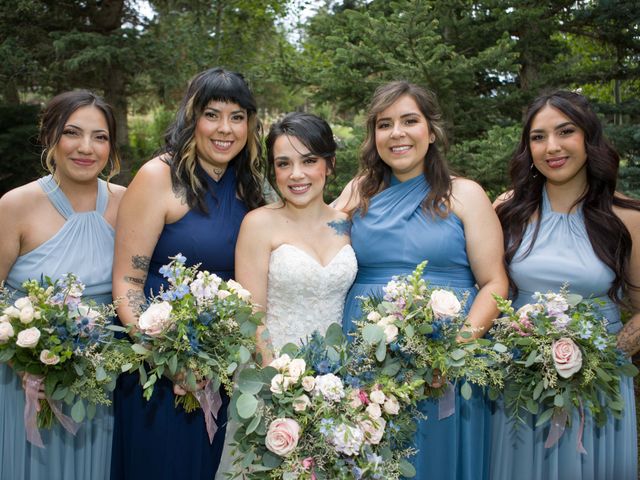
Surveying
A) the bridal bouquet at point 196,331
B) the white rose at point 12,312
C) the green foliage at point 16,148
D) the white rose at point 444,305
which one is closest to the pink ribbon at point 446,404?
the white rose at point 444,305

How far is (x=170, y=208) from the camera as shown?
382 cm

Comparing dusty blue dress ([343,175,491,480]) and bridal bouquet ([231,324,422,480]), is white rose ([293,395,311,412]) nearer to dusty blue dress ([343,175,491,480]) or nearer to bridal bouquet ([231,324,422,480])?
bridal bouquet ([231,324,422,480])

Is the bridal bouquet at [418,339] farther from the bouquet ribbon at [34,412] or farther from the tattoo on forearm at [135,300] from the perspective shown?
the bouquet ribbon at [34,412]

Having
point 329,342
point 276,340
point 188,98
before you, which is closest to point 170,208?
point 188,98

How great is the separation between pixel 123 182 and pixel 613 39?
8.29m

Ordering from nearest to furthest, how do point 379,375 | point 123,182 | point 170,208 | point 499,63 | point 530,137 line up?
point 379,375
point 170,208
point 530,137
point 499,63
point 123,182

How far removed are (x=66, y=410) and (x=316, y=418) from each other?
1.67 metres

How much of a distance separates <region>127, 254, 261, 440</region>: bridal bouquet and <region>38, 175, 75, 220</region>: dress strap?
1.23m

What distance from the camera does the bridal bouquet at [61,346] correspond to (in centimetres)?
310

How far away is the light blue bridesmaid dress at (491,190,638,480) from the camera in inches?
147

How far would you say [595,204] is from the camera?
4137 millimetres

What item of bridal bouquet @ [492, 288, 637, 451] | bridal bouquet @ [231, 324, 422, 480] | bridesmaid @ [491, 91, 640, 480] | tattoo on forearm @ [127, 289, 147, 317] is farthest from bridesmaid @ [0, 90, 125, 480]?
bridesmaid @ [491, 91, 640, 480]

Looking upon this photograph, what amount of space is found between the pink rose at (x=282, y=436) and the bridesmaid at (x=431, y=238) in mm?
1158

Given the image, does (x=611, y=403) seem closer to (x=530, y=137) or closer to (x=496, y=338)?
(x=496, y=338)
